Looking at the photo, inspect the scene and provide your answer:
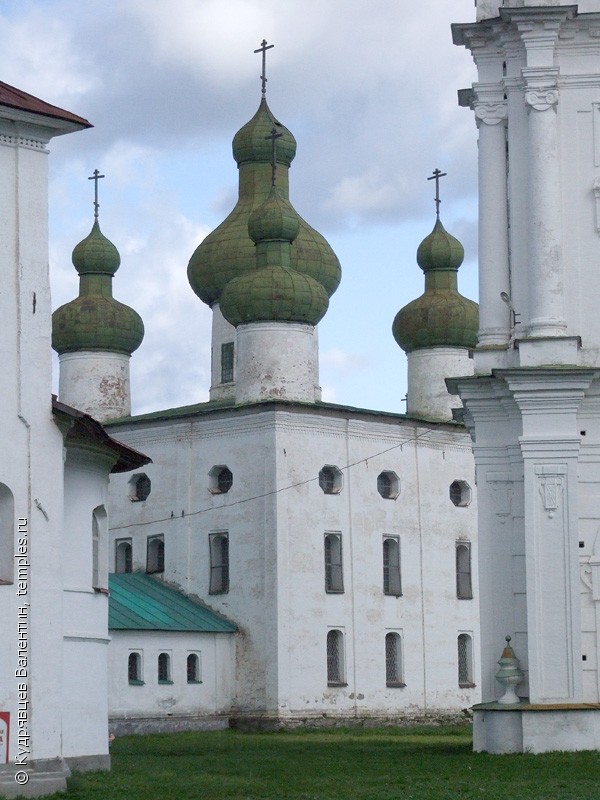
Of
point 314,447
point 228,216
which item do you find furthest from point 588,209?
point 228,216

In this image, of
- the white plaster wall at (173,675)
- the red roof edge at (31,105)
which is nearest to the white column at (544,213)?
the red roof edge at (31,105)

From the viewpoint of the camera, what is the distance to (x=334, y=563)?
1649 inches

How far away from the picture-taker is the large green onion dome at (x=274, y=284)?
41219mm

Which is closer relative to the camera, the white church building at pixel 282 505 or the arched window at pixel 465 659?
the white church building at pixel 282 505

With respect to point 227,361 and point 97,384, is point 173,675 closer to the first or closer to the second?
point 97,384

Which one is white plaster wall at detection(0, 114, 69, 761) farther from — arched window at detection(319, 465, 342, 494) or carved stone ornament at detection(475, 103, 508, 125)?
arched window at detection(319, 465, 342, 494)

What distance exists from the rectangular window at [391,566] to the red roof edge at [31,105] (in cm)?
2246

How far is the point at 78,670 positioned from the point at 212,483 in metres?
19.0

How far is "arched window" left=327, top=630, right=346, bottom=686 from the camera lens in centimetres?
4141

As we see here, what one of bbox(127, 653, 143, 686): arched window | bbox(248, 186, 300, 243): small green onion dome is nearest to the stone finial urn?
bbox(127, 653, 143, 686): arched window

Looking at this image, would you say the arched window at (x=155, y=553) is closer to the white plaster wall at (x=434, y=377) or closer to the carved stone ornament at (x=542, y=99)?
the white plaster wall at (x=434, y=377)

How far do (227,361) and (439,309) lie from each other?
211 inches

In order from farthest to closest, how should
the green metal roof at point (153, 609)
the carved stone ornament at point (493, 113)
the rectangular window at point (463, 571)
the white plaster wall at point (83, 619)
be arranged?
the rectangular window at point (463, 571) → the green metal roof at point (153, 609) → the carved stone ornament at point (493, 113) → the white plaster wall at point (83, 619)

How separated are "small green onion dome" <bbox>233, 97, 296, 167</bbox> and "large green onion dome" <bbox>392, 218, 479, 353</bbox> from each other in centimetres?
437
